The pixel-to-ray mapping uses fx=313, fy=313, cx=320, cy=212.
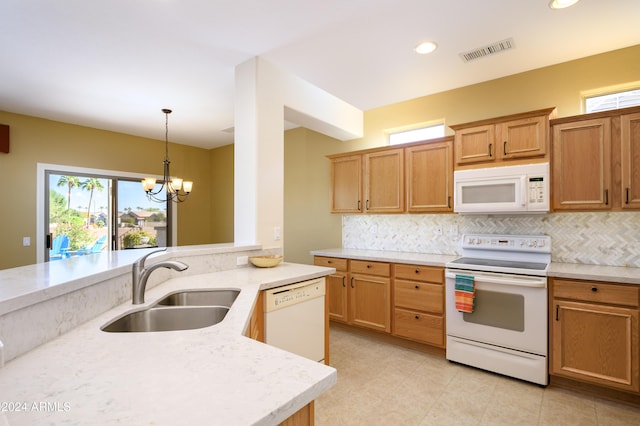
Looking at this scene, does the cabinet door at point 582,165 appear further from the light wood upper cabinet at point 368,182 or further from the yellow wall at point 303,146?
the light wood upper cabinet at point 368,182

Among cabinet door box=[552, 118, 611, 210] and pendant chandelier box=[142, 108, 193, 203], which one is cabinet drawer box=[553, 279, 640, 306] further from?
pendant chandelier box=[142, 108, 193, 203]

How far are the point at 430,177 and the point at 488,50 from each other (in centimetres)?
124

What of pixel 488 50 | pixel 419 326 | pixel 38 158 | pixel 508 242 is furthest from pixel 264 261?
pixel 38 158

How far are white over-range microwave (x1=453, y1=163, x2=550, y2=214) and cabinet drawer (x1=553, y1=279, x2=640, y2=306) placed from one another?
2.05 feet

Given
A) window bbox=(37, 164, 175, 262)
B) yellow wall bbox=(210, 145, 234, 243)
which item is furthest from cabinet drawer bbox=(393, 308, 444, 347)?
window bbox=(37, 164, 175, 262)

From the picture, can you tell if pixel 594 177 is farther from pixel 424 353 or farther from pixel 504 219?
pixel 424 353

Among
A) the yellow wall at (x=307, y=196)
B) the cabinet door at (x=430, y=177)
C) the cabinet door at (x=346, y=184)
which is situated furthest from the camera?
the yellow wall at (x=307, y=196)

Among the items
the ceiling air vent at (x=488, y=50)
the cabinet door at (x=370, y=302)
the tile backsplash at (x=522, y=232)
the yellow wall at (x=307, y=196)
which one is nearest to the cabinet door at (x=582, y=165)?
the tile backsplash at (x=522, y=232)

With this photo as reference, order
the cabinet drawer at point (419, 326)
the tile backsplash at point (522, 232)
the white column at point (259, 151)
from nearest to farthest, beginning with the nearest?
the tile backsplash at point (522, 232) → the white column at point (259, 151) → the cabinet drawer at point (419, 326)

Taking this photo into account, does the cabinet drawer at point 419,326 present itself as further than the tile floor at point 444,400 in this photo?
Yes

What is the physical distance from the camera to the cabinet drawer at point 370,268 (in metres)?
3.33

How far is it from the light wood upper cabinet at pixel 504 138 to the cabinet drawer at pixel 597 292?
1.07m

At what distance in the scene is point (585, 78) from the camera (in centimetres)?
280

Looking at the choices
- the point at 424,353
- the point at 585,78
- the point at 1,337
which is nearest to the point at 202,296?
the point at 1,337
